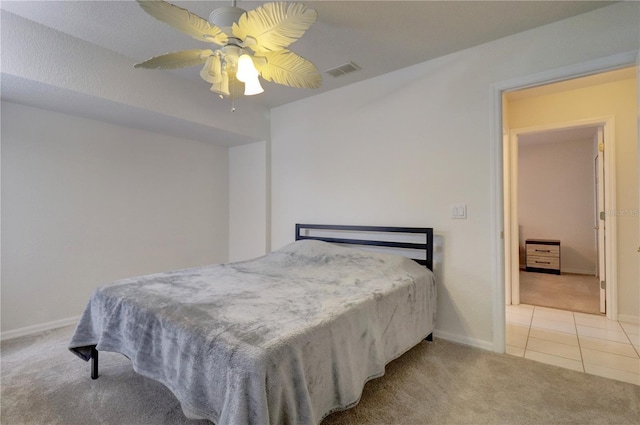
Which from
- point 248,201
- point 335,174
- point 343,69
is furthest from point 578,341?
point 248,201

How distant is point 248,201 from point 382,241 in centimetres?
213

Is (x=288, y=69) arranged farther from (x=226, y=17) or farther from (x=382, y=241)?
(x=382, y=241)

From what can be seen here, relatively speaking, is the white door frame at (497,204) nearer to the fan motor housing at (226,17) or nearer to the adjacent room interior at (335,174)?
the adjacent room interior at (335,174)

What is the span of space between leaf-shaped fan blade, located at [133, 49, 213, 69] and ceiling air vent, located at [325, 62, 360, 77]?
150cm

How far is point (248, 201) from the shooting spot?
4.35m

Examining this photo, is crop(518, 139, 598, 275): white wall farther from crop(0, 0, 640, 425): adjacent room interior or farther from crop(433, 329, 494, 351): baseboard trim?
crop(433, 329, 494, 351): baseboard trim

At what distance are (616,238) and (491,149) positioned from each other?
1.88 m

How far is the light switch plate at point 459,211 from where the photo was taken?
2631 mm

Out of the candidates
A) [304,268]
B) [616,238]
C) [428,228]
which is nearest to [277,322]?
[304,268]

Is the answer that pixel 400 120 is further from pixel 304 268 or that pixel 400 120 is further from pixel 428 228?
pixel 304 268

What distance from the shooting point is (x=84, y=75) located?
8.20 feet

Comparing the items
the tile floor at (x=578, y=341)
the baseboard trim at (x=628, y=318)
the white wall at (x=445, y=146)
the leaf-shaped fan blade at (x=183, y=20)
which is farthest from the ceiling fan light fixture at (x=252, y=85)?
the baseboard trim at (x=628, y=318)

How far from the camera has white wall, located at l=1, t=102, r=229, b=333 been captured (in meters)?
2.78

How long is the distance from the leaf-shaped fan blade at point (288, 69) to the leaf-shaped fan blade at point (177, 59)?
0.33m
